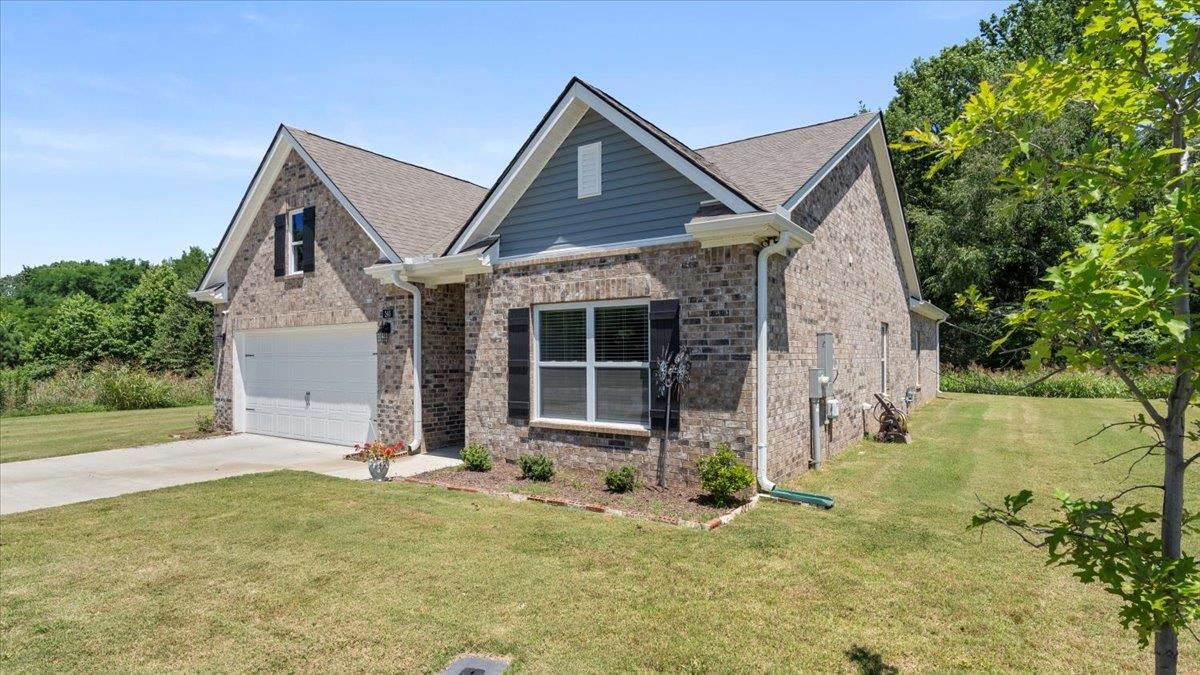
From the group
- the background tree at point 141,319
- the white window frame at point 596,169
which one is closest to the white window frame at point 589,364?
the white window frame at point 596,169

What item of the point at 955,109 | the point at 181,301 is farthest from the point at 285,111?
the point at 955,109

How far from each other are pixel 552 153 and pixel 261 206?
29.3 feet

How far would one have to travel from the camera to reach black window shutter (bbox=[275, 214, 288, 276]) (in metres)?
14.0

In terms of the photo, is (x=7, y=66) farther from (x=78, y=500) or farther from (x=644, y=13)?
(x=644, y=13)

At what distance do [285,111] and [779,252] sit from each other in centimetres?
1168

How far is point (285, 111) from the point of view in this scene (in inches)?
543

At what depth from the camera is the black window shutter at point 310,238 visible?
1339 cm

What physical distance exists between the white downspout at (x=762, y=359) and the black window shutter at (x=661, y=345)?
108 cm

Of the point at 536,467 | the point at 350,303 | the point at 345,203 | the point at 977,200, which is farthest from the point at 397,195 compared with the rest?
the point at 977,200

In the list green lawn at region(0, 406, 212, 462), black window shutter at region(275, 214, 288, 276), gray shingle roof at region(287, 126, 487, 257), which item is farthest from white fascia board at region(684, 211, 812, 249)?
green lawn at region(0, 406, 212, 462)

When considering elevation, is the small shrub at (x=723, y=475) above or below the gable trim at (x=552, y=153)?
below

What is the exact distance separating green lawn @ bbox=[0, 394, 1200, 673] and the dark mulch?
0.52m

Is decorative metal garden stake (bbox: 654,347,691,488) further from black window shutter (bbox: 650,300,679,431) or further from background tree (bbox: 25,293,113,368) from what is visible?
background tree (bbox: 25,293,113,368)

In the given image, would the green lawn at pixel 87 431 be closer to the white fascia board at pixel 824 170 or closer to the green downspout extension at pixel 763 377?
the green downspout extension at pixel 763 377
